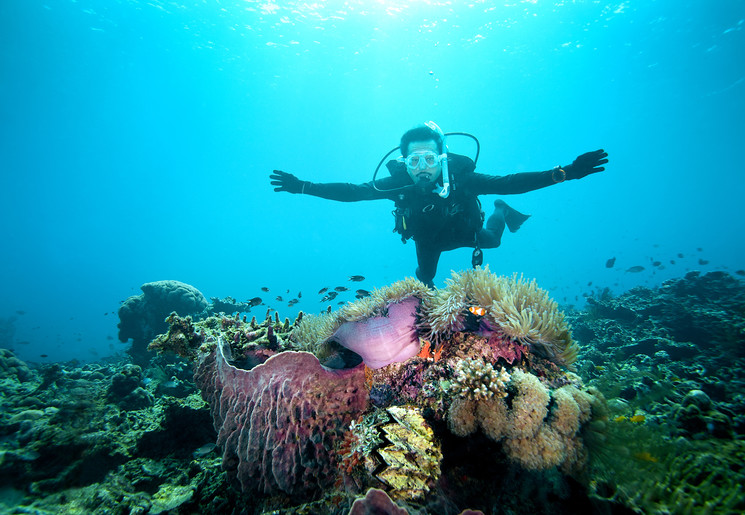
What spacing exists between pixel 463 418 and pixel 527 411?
1.76 feet

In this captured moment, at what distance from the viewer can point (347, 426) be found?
116 inches

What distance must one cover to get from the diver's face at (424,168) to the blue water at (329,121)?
1290cm

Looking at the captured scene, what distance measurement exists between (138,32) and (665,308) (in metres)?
64.3

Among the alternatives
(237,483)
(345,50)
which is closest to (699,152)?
(345,50)

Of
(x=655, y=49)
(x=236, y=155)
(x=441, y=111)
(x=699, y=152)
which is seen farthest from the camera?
(x=236, y=155)

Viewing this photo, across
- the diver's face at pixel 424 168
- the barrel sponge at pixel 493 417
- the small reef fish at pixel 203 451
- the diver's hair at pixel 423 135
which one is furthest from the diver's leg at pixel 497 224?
the small reef fish at pixel 203 451

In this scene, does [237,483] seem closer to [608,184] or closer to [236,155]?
[236,155]

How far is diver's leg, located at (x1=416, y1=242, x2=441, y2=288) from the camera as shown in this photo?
26.9 ft

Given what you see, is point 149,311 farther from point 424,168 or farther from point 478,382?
point 478,382

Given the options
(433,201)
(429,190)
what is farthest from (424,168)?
(433,201)

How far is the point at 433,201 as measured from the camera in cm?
760

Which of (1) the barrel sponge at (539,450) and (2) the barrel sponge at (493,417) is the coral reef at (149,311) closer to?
(2) the barrel sponge at (493,417)

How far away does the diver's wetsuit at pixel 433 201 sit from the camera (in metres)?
7.43

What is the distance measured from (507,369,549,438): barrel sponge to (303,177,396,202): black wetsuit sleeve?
20.4 ft
